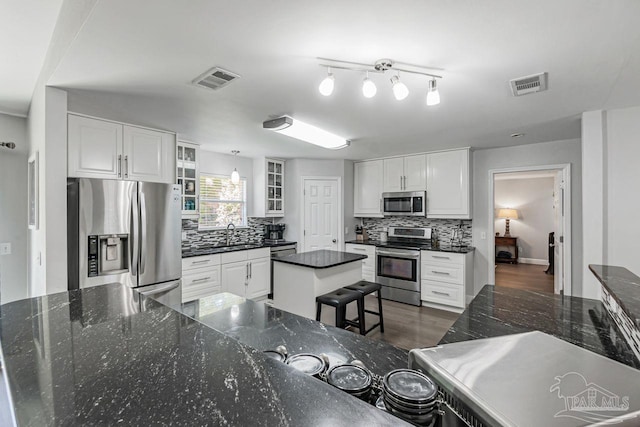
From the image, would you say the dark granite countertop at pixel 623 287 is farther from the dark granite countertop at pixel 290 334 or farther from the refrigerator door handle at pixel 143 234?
the refrigerator door handle at pixel 143 234

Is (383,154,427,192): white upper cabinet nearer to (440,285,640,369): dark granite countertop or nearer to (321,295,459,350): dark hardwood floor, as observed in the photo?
(321,295,459,350): dark hardwood floor

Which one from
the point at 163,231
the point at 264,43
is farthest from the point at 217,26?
the point at 163,231

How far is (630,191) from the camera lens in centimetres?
262

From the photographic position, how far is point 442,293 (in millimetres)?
4285

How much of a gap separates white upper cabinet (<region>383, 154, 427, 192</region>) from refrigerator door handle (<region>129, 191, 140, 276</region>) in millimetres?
3681

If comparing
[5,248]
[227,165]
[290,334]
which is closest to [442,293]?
[290,334]

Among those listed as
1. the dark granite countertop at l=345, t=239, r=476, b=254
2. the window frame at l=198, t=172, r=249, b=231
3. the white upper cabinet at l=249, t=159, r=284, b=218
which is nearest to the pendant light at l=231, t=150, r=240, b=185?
the window frame at l=198, t=172, r=249, b=231

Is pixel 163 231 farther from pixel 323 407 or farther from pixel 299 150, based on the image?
pixel 323 407

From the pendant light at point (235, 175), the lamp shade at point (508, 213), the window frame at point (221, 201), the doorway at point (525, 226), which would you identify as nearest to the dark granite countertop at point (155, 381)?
the pendant light at point (235, 175)

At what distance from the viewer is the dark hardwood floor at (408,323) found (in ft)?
10.6

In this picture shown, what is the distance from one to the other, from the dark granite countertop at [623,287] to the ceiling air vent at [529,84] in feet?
4.24

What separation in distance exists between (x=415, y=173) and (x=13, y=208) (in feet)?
16.8

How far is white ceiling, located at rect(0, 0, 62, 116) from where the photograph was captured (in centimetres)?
173

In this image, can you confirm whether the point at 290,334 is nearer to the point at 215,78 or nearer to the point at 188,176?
the point at 215,78
